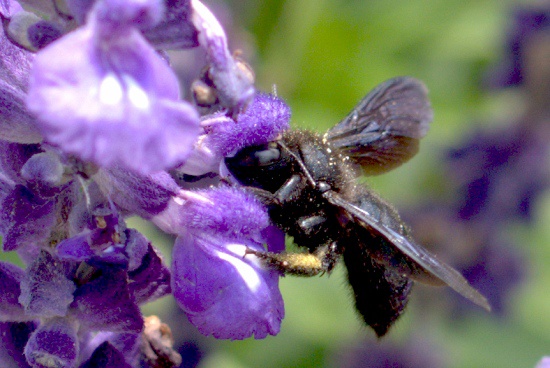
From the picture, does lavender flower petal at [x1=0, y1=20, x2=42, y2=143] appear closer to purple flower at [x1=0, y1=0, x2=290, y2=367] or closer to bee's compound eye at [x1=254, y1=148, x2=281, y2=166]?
purple flower at [x1=0, y1=0, x2=290, y2=367]

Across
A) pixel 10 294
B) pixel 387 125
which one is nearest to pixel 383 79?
pixel 387 125

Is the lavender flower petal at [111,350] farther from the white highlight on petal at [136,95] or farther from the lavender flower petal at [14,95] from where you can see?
the white highlight on petal at [136,95]

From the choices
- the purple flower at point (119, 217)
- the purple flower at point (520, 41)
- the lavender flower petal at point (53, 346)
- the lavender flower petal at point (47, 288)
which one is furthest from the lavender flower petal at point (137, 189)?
the purple flower at point (520, 41)

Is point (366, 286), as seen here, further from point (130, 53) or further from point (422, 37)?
point (422, 37)

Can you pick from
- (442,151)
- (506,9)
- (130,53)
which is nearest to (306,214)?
(130,53)

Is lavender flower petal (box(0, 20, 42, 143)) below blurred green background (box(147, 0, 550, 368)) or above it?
above

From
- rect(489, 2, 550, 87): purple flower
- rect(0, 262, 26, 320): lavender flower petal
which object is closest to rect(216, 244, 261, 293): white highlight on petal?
rect(0, 262, 26, 320): lavender flower petal
